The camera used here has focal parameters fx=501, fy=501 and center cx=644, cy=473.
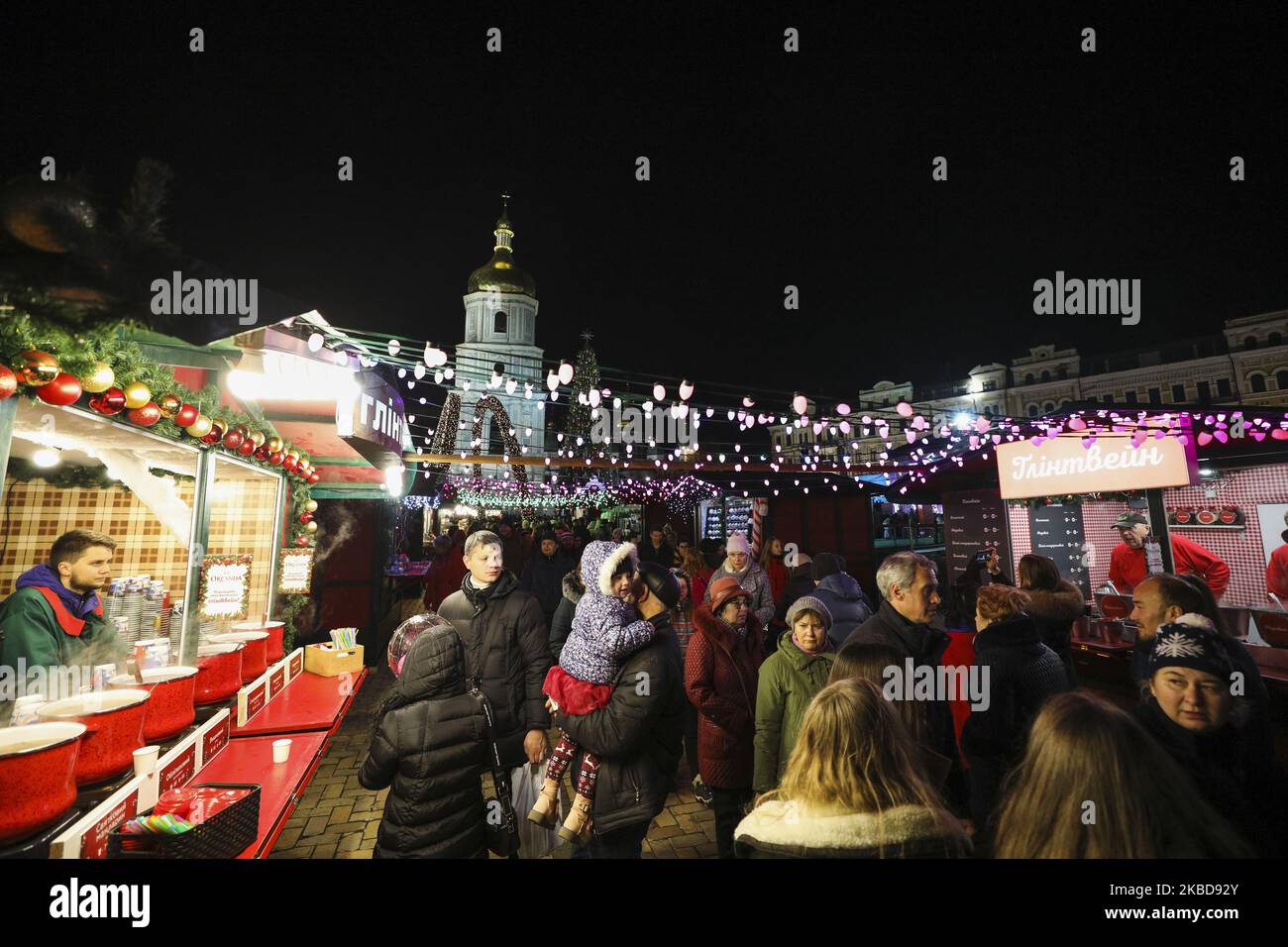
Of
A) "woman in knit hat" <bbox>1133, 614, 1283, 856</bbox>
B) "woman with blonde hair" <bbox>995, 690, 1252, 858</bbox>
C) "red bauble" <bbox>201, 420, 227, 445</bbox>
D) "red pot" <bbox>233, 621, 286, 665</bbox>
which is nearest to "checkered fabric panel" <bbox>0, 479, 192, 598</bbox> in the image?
"red pot" <bbox>233, 621, 286, 665</bbox>

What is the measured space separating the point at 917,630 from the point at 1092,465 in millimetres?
9184

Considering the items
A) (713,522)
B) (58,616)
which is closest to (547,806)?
(58,616)

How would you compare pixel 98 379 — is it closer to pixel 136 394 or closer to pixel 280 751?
pixel 136 394

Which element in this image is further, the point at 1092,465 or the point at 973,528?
the point at 973,528

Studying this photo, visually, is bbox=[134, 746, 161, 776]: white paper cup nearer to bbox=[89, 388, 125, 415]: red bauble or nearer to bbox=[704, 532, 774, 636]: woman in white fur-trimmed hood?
bbox=[89, 388, 125, 415]: red bauble

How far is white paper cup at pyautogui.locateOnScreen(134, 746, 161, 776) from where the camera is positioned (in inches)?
105

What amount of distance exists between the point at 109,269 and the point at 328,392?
3.52 meters

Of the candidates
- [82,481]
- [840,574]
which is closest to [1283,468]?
[840,574]

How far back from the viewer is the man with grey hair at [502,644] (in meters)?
3.37

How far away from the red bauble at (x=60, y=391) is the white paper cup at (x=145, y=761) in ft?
6.17

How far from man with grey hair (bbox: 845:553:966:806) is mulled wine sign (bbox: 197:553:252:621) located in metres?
5.21

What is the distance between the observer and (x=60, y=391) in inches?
98.7
